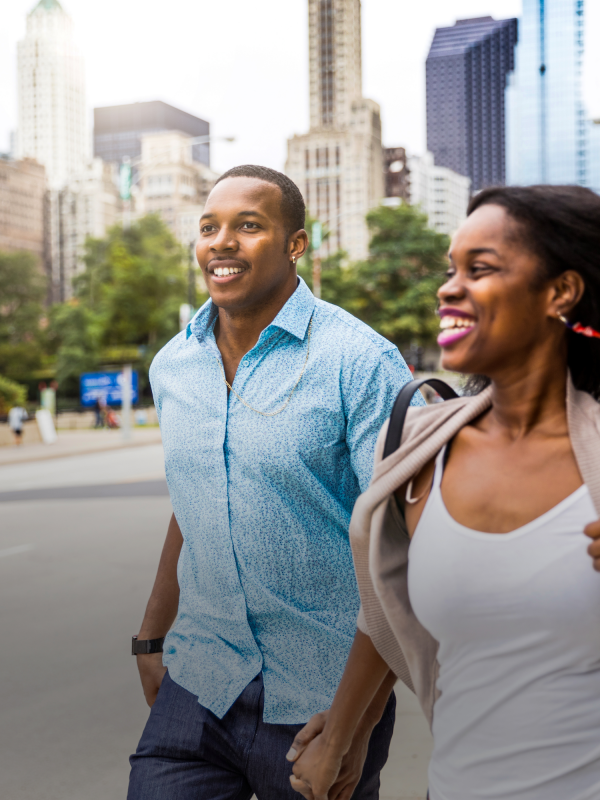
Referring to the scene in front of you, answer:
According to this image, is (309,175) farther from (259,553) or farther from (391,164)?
(259,553)

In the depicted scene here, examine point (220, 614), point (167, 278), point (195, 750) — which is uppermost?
point (167, 278)

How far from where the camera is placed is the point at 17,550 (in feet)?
31.9

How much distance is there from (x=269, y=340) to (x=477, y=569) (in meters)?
0.95

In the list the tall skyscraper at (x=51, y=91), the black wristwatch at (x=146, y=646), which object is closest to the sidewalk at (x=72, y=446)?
the black wristwatch at (x=146, y=646)

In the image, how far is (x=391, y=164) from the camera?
162250 millimetres

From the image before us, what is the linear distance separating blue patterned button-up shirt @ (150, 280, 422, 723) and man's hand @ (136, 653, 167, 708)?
0.85 ft

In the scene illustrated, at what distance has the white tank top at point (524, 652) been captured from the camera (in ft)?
4.29

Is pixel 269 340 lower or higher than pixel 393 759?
higher

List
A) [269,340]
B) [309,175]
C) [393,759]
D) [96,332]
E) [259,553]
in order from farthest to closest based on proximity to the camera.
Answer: [309,175] < [96,332] < [393,759] < [269,340] < [259,553]

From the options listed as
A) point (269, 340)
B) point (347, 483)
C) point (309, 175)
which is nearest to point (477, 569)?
point (347, 483)

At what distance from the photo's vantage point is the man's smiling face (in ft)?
7.06

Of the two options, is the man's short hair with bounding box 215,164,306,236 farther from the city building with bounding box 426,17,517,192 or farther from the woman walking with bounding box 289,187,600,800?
the woman walking with bounding box 289,187,600,800

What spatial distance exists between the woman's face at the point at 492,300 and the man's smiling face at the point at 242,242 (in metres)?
0.79

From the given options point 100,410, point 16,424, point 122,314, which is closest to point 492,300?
point 16,424
